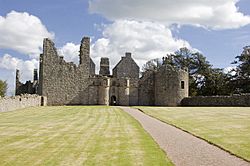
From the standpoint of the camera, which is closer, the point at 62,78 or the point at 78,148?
the point at 78,148

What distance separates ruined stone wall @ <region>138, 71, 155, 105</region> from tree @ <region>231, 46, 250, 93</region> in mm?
18584

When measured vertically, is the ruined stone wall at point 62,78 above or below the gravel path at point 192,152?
above

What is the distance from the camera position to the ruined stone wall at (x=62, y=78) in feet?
171

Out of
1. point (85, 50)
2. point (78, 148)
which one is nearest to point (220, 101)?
point (85, 50)

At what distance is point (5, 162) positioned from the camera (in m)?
10.3

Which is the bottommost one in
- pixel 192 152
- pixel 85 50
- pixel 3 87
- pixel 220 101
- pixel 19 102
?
pixel 192 152

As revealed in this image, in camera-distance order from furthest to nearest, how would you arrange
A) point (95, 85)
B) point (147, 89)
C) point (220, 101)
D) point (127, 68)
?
point (127, 68)
point (147, 89)
point (95, 85)
point (220, 101)

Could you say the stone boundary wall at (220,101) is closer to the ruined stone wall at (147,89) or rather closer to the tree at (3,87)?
the ruined stone wall at (147,89)

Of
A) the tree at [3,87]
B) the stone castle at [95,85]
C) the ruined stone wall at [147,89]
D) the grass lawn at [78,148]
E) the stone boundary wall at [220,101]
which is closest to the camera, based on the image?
the grass lawn at [78,148]

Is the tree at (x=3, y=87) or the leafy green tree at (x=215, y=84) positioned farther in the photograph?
the tree at (x=3, y=87)

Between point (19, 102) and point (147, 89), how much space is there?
74.2 ft

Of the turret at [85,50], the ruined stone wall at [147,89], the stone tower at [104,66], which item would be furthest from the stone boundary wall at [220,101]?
the stone tower at [104,66]

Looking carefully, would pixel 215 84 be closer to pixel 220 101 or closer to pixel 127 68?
pixel 127 68

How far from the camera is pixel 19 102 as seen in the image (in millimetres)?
38094
